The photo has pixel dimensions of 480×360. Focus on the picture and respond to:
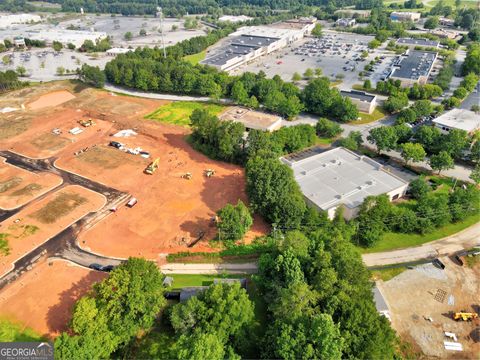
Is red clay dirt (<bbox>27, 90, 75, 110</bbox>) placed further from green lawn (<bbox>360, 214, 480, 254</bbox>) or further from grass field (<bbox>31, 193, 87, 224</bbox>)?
green lawn (<bbox>360, 214, 480, 254</bbox>)

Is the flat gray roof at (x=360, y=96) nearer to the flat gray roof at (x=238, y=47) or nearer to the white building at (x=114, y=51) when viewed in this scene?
the flat gray roof at (x=238, y=47)

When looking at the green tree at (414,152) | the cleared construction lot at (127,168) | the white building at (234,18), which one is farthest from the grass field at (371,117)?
the white building at (234,18)

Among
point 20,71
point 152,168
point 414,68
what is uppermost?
point 414,68

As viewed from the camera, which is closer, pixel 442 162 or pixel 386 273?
pixel 386 273

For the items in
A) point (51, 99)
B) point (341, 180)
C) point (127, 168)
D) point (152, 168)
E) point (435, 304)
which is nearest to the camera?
point (435, 304)

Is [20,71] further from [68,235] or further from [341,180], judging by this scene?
[341,180]

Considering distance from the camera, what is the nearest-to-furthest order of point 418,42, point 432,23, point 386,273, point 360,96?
point 386,273
point 360,96
point 418,42
point 432,23

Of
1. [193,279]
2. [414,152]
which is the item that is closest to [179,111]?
[414,152]
